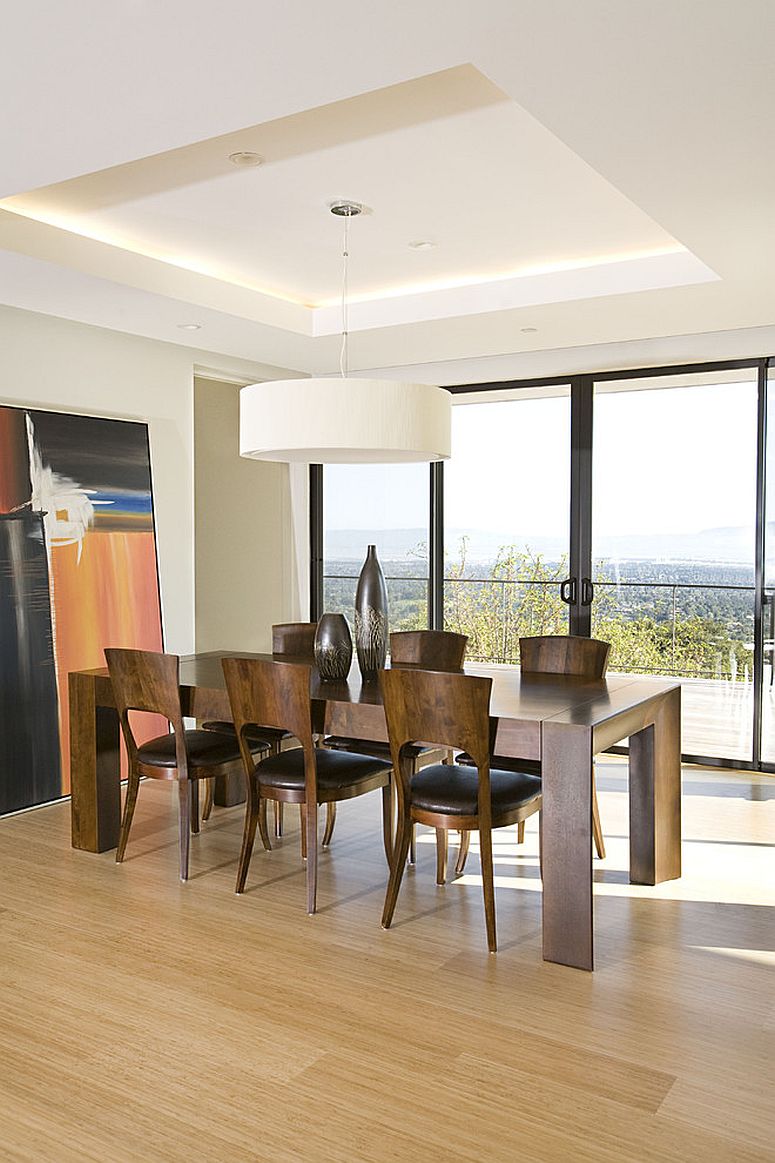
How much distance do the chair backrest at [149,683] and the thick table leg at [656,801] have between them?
1800mm

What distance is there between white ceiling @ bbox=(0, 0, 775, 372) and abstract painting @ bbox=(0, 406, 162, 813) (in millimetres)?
662

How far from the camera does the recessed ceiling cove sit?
3.42 metres

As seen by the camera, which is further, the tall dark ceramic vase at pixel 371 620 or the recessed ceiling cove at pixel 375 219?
the tall dark ceramic vase at pixel 371 620

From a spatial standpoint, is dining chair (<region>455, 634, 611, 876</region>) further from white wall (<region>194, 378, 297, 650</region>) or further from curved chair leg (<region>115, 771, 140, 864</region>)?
white wall (<region>194, 378, 297, 650</region>)

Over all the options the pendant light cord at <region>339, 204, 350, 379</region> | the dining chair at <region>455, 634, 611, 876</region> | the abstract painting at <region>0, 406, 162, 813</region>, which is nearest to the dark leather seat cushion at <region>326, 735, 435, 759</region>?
the dining chair at <region>455, 634, 611, 876</region>

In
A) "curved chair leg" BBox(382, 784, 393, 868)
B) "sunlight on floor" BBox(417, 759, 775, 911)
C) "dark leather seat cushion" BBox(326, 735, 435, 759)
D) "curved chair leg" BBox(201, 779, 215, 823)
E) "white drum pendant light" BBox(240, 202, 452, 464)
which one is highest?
"white drum pendant light" BBox(240, 202, 452, 464)

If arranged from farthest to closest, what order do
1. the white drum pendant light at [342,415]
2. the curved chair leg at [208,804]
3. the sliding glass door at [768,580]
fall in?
the sliding glass door at [768,580], the curved chair leg at [208,804], the white drum pendant light at [342,415]

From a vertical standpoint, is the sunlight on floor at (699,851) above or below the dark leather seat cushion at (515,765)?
below

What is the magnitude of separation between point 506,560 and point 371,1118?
4.60 metres

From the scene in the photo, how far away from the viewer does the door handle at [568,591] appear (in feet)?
21.2

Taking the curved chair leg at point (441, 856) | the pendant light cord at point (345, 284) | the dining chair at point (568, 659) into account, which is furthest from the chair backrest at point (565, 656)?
the pendant light cord at point (345, 284)

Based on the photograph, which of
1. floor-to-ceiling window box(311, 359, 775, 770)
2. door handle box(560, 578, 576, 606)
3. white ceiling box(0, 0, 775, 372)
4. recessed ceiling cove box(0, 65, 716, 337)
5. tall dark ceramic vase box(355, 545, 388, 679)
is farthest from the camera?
door handle box(560, 578, 576, 606)

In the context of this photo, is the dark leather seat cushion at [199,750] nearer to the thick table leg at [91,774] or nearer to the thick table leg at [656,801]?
the thick table leg at [91,774]

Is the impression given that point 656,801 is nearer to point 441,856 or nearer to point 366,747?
point 441,856
